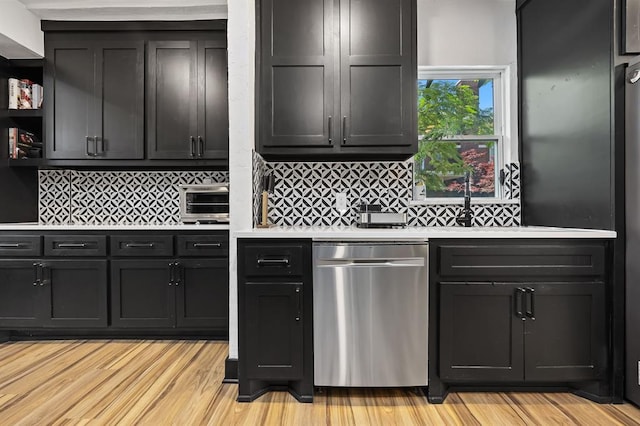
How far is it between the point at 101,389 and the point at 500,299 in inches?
92.8

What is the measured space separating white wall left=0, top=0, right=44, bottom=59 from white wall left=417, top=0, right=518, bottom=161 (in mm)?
3204

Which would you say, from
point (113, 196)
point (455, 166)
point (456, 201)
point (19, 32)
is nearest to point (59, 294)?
point (113, 196)

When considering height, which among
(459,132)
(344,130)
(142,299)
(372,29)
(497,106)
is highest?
Answer: (372,29)

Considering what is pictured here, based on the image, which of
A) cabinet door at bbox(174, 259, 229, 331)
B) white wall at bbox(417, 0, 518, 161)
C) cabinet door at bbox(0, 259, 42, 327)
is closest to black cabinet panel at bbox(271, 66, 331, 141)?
white wall at bbox(417, 0, 518, 161)

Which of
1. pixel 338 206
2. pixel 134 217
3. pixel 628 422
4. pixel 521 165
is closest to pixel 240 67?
pixel 338 206

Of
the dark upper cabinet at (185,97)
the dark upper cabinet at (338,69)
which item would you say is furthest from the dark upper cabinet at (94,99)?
the dark upper cabinet at (338,69)

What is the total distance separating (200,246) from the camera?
119 inches

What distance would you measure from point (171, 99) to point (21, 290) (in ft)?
6.49

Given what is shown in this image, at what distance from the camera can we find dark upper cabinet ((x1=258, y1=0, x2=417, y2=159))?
7.97 ft

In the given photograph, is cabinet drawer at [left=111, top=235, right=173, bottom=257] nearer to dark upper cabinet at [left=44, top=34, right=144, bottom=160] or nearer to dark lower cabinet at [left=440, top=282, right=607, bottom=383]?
dark upper cabinet at [left=44, top=34, right=144, bottom=160]

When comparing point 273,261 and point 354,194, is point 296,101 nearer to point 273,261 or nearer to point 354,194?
point 354,194

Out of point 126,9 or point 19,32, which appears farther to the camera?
point 126,9

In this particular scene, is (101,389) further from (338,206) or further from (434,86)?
(434,86)

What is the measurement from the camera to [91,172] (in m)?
3.48
